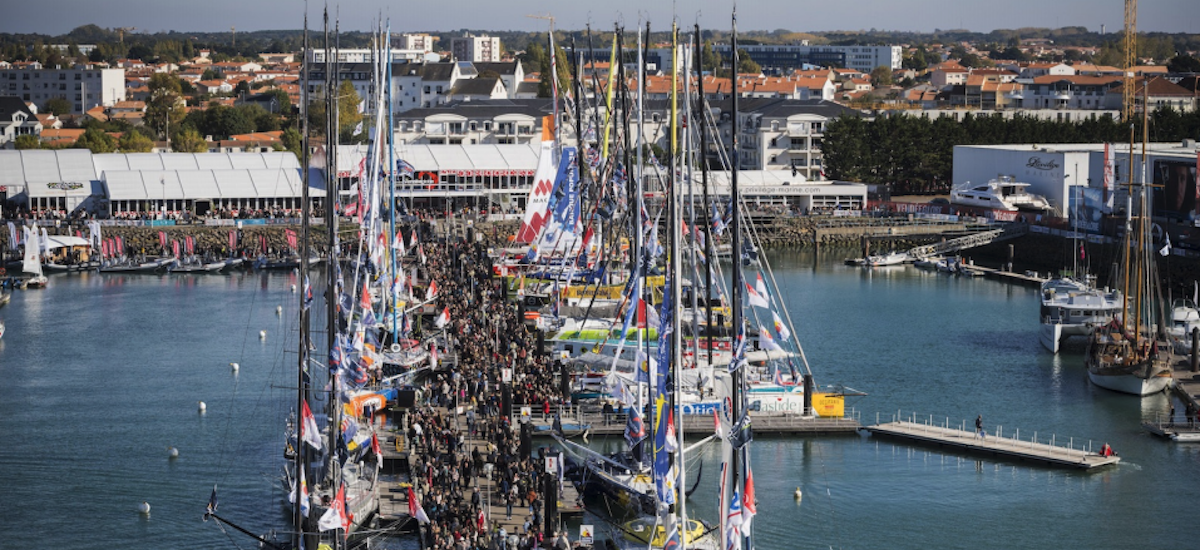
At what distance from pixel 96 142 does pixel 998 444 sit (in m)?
56.3

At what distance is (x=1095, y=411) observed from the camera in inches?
1273

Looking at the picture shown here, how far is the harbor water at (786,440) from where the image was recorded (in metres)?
24.5

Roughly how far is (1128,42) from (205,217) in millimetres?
42923

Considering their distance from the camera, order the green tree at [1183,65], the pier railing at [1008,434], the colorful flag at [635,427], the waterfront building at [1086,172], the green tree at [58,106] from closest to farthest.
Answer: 1. the colorful flag at [635,427]
2. the pier railing at [1008,434]
3. the waterfront building at [1086,172]
4. the green tree at [58,106]
5. the green tree at [1183,65]

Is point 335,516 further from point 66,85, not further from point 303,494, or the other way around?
point 66,85

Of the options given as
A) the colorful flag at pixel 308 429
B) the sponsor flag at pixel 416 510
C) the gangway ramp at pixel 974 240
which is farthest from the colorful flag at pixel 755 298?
the gangway ramp at pixel 974 240

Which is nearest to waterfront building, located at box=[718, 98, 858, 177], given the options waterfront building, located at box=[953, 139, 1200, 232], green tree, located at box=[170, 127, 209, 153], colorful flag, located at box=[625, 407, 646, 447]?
waterfront building, located at box=[953, 139, 1200, 232]

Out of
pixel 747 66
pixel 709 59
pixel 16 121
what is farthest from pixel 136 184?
pixel 747 66

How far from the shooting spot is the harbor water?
2452cm

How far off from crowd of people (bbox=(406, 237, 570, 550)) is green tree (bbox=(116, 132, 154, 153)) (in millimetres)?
39700

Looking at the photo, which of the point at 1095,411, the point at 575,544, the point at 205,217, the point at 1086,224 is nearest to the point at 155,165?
the point at 205,217

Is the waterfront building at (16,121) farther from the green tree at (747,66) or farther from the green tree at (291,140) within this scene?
the green tree at (747,66)

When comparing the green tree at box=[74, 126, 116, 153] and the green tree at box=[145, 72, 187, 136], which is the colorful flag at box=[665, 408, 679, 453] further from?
the green tree at box=[145, 72, 187, 136]

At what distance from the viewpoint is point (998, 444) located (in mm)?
28781
